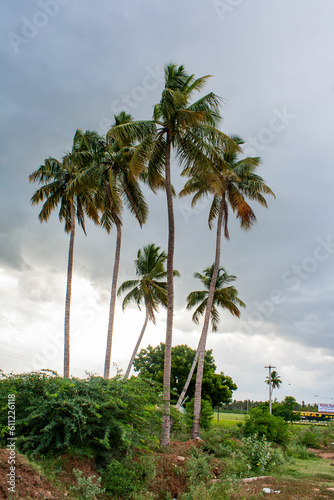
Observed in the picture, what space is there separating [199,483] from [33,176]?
1868cm

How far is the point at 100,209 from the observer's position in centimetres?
2231

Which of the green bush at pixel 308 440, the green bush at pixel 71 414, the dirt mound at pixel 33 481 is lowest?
the green bush at pixel 308 440

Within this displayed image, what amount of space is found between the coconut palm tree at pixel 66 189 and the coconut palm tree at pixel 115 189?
Result: 1.05 m

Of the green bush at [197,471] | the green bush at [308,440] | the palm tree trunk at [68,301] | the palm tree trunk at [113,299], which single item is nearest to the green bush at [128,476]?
the green bush at [197,471]

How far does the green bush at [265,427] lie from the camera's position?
62.5 ft

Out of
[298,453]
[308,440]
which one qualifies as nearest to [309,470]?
[298,453]

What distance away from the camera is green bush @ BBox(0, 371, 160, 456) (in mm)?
8930

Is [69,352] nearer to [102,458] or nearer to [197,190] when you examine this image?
[102,458]

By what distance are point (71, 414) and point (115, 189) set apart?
Result: 12.0m

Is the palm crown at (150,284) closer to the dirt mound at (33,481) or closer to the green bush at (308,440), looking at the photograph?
the green bush at (308,440)

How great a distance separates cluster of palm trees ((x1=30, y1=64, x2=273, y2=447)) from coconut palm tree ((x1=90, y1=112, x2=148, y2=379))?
0.05 metres

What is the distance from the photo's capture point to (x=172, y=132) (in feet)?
51.8

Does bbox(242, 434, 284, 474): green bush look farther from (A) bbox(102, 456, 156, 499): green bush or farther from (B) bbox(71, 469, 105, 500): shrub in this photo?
(B) bbox(71, 469, 105, 500): shrub

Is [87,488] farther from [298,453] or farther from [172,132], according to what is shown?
[298,453]
